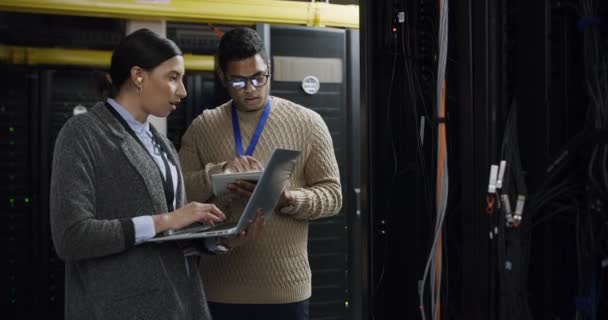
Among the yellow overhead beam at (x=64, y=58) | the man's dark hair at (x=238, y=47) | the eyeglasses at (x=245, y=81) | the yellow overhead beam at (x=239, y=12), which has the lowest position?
the eyeglasses at (x=245, y=81)

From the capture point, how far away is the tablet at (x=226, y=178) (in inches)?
65.2

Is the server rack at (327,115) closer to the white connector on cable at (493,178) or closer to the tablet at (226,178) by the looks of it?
the tablet at (226,178)

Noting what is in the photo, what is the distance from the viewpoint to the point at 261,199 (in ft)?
5.05

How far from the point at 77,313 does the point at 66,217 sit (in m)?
0.23

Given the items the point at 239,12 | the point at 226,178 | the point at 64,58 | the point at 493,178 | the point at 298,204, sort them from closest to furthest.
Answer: the point at 493,178
the point at 226,178
the point at 298,204
the point at 239,12
the point at 64,58

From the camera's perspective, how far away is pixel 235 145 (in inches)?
77.4

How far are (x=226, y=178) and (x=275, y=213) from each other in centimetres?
28

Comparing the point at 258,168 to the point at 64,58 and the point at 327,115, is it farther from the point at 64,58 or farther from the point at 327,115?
the point at 64,58

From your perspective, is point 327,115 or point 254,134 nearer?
point 254,134

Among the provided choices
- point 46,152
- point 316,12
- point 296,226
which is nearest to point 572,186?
point 296,226

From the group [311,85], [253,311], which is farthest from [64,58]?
[253,311]

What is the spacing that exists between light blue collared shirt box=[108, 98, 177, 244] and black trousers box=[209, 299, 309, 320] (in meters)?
0.45

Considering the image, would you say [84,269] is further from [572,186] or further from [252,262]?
[572,186]

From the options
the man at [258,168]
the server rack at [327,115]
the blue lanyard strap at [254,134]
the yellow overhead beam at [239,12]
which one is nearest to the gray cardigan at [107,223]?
the man at [258,168]
